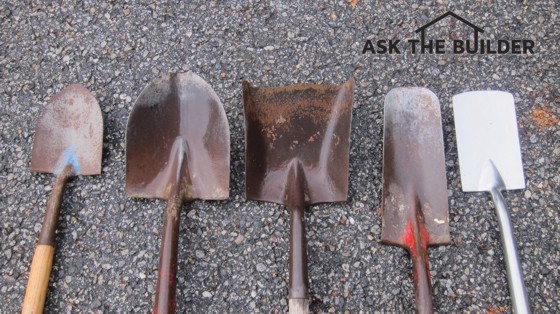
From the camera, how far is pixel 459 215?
254 cm

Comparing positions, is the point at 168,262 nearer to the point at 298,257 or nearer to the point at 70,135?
the point at 298,257

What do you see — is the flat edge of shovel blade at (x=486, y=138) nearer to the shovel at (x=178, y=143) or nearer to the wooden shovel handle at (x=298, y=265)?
the wooden shovel handle at (x=298, y=265)

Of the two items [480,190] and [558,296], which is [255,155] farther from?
[558,296]

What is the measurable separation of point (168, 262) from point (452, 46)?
1.92 m

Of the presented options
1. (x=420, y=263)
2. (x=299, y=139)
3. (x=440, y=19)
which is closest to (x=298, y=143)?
(x=299, y=139)

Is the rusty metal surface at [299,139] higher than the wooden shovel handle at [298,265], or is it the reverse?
the rusty metal surface at [299,139]

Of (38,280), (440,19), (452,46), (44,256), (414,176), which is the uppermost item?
(440,19)

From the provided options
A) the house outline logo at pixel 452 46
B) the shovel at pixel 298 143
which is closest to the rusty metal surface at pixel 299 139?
the shovel at pixel 298 143

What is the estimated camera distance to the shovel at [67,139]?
8.43 ft

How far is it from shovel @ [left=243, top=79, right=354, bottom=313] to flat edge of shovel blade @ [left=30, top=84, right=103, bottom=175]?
77 centimetres

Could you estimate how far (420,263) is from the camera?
228 cm

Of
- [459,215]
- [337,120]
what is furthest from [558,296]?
[337,120]

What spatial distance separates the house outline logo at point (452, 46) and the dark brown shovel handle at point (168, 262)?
1.38 meters

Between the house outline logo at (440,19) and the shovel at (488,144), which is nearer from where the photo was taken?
the shovel at (488,144)
